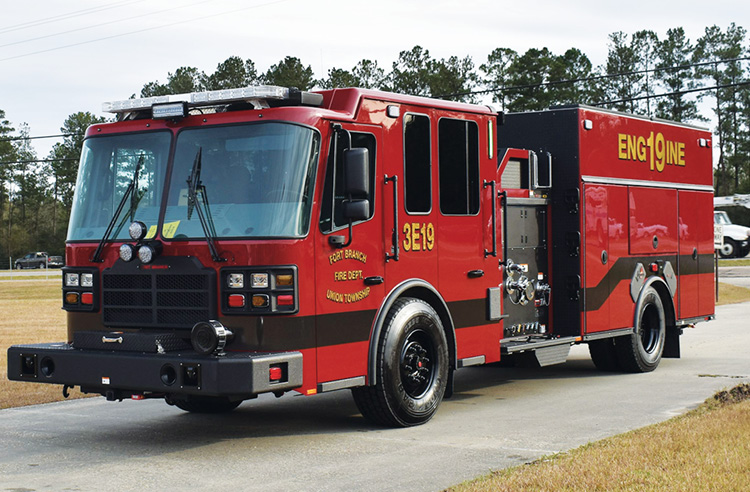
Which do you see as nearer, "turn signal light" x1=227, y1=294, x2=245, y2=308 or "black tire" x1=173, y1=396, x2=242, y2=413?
"turn signal light" x1=227, y1=294, x2=245, y2=308

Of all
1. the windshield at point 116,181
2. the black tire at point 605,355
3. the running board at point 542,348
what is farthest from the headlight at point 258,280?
the black tire at point 605,355

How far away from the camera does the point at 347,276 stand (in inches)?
306

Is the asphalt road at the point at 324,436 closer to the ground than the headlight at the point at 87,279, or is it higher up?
closer to the ground

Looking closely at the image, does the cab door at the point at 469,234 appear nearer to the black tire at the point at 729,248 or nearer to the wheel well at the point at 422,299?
the wheel well at the point at 422,299

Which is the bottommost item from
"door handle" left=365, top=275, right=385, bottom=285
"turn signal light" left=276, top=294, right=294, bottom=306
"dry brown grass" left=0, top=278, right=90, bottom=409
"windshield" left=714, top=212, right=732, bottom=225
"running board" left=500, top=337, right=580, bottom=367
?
"dry brown grass" left=0, top=278, right=90, bottom=409

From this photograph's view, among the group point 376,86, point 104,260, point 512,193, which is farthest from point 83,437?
point 376,86

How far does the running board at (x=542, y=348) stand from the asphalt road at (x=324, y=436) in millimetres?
389

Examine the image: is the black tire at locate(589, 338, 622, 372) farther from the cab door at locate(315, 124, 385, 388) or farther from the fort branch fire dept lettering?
the fort branch fire dept lettering

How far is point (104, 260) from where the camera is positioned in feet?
26.1

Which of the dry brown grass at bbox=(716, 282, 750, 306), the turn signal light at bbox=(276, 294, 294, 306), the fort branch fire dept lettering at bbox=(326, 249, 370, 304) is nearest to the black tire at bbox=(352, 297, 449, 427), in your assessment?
the fort branch fire dept lettering at bbox=(326, 249, 370, 304)

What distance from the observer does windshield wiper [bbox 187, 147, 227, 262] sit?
7.33m

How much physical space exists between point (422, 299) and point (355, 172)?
5.60 feet

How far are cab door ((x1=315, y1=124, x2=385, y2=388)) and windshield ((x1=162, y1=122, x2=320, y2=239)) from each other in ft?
0.80

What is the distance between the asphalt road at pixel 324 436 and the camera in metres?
6.64
